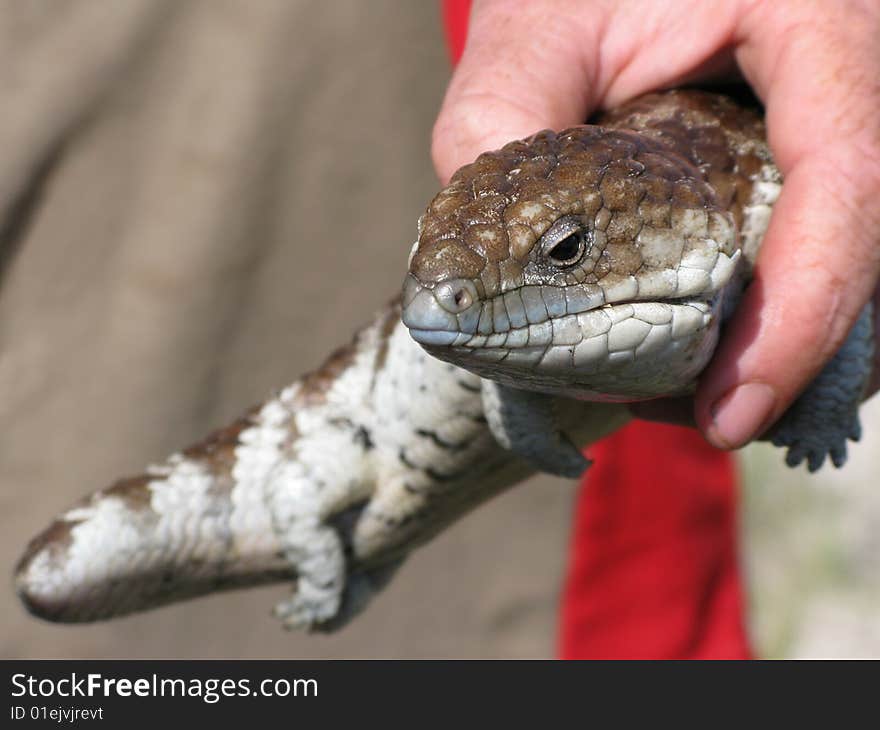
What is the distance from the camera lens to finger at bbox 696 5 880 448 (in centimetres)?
142

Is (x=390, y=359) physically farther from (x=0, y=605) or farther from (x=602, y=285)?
(x=0, y=605)

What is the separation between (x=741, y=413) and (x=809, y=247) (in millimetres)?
217

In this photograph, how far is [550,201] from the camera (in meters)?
1.22

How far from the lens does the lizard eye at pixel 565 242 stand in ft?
3.96

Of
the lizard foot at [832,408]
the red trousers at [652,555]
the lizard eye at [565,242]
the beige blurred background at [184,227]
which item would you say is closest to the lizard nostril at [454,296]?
the lizard eye at [565,242]

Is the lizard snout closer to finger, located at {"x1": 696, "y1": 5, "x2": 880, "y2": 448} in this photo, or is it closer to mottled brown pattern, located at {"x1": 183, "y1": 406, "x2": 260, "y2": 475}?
finger, located at {"x1": 696, "y1": 5, "x2": 880, "y2": 448}

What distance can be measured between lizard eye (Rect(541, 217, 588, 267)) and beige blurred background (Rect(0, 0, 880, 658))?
1.55m

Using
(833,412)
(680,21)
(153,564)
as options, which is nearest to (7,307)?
(153,564)

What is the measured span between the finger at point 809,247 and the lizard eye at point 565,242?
32 cm

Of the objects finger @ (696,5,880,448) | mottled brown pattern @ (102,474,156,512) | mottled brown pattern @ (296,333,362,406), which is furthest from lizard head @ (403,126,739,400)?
mottled brown pattern @ (102,474,156,512)

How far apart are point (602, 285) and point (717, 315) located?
0.20m

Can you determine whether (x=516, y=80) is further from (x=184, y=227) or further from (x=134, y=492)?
(x=184, y=227)

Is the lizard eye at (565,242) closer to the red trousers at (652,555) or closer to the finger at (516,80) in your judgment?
the finger at (516,80)

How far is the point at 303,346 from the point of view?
3004mm
